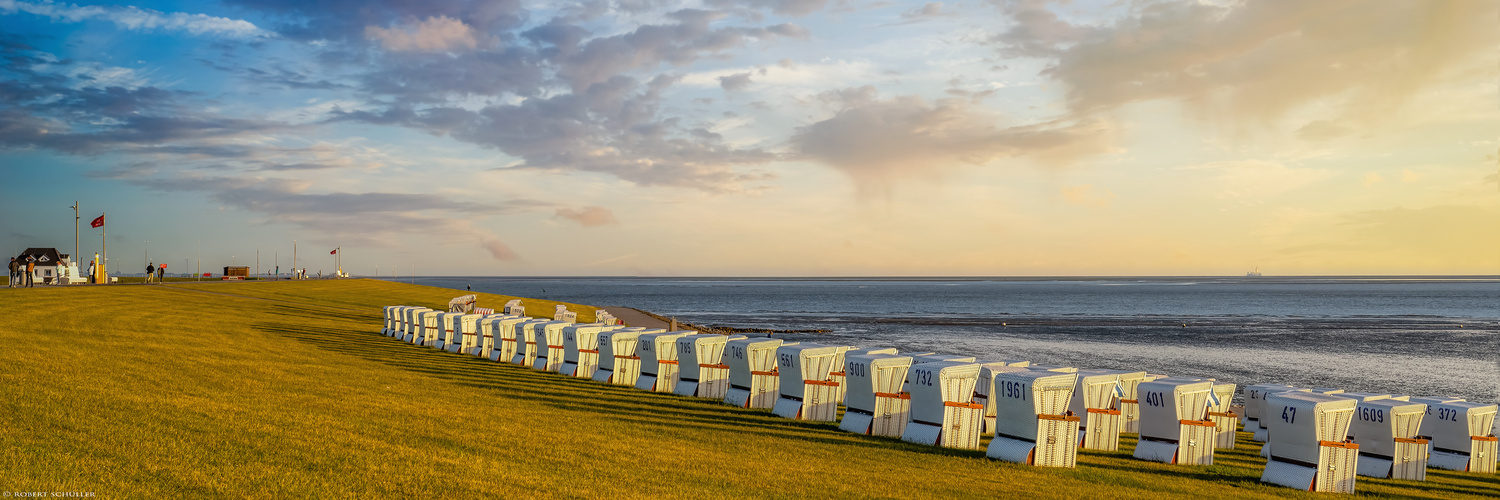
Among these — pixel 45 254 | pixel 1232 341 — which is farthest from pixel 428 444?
pixel 45 254

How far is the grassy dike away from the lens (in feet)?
30.8

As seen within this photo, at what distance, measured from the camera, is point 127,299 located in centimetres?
4509

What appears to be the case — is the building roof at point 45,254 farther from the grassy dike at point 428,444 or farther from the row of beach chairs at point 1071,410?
the row of beach chairs at point 1071,410

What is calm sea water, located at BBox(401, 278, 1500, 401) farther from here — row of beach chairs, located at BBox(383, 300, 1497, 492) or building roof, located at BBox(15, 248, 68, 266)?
building roof, located at BBox(15, 248, 68, 266)

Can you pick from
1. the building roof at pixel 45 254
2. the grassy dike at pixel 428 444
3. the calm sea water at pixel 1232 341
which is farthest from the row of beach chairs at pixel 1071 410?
the building roof at pixel 45 254

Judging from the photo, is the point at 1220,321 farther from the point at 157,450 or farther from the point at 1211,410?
the point at 157,450

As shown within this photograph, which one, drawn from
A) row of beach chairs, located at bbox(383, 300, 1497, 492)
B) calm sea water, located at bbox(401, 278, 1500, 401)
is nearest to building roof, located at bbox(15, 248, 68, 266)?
calm sea water, located at bbox(401, 278, 1500, 401)

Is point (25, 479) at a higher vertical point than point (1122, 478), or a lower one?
higher

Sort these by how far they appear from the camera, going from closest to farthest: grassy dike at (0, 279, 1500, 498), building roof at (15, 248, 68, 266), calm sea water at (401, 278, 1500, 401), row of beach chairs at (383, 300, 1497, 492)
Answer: grassy dike at (0, 279, 1500, 498), row of beach chairs at (383, 300, 1497, 492), calm sea water at (401, 278, 1500, 401), building roof at (15, 248, 68, 266)

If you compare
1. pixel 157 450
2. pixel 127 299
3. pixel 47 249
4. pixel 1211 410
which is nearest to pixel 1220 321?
pixel 1211 410

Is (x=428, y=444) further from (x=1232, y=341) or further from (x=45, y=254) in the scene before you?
(x=45, y=254)

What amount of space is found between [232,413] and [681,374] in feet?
36.5

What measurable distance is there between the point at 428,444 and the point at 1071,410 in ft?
39.8

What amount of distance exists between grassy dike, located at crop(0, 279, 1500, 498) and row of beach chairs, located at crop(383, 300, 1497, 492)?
0.49m
